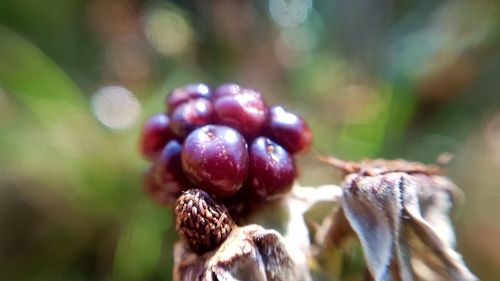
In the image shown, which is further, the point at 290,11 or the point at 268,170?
the point at 290,11

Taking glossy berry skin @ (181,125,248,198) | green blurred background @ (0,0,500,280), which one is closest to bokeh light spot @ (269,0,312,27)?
green blurred background @ (0,0,500,280)

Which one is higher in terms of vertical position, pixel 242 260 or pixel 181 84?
pixel 181 84

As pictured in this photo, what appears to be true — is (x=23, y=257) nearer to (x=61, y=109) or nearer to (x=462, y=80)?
(x=61, y=109)

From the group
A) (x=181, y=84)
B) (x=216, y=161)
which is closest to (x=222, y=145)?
(x=216, y=161)

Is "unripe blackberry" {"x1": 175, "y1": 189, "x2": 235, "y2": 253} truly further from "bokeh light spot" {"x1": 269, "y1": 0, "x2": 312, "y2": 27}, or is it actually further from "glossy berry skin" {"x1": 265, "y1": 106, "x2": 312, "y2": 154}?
"bokeh light spot" {"x1": 269, "y1": 0, "x2": 312, "y2": 27}

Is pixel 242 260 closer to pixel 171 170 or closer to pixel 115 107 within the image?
pixel 171 170

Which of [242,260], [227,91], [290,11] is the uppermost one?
[290,11]
